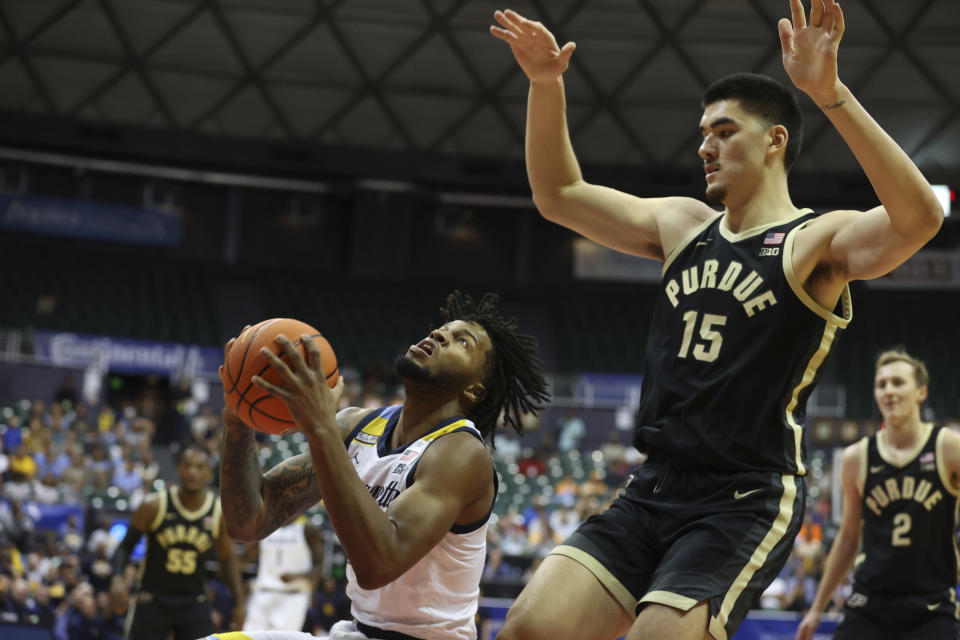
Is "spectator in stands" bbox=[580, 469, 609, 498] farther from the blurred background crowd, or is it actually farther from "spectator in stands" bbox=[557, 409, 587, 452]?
the blurred background crowd

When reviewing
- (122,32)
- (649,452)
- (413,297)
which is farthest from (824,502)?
(122,32)

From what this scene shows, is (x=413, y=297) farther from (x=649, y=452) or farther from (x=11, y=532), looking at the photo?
(x=649, y=452)

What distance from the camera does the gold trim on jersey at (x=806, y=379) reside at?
333cm

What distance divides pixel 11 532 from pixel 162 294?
12.5 m

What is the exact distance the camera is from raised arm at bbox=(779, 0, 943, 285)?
2961mm

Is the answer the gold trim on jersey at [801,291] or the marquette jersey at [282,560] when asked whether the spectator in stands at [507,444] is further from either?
the gold trim on jersey at [801,291]

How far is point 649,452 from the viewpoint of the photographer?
11.5ft

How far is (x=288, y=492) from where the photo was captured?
3742mm

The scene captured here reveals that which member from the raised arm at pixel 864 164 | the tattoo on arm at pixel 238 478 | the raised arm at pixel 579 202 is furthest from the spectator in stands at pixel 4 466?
the raised arm at pixel 864 164

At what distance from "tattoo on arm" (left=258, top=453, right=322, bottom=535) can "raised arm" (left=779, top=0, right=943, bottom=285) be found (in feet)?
6.62

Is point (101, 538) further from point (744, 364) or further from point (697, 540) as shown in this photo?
point (744, 364)

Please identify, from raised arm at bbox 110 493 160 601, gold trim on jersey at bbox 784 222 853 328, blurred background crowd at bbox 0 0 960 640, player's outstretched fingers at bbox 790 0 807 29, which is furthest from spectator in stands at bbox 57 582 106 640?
blurred background crowd at bbox 0 0 960 640

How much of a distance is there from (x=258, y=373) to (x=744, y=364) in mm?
1582

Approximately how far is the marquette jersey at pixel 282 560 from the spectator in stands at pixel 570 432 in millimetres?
11918
